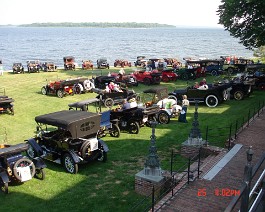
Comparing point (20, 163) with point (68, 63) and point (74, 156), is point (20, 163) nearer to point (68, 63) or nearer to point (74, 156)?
point (74, 156)

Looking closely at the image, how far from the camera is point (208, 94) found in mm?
19391

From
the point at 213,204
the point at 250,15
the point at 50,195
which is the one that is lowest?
the point at 50,195

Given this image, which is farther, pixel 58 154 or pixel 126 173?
pixel 58 154

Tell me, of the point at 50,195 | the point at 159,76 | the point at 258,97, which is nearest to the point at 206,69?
the point at 159,76

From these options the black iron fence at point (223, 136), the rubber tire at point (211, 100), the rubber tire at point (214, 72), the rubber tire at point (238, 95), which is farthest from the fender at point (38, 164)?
the rubber tire at point (214, 72)

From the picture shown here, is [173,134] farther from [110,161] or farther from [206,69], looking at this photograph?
[206,69]

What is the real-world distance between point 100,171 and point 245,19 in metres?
16.0

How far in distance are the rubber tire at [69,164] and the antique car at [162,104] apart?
255 inches

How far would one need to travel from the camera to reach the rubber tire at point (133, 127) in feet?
47.6

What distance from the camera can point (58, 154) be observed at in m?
11.0

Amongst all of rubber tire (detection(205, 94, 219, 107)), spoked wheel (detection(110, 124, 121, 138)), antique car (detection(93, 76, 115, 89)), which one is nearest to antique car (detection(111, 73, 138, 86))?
antique car (detection(93, 76, 115, 89))

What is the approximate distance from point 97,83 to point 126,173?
615 inches

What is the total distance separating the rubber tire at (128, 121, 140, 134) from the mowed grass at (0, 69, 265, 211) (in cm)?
25

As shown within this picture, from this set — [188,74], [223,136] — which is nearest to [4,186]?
[223,136]
